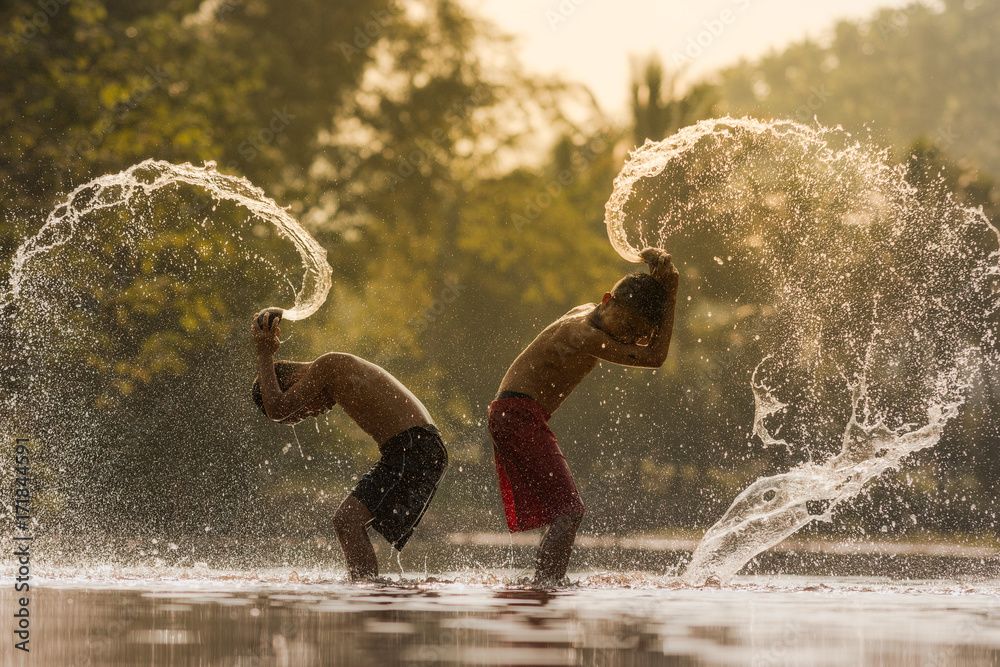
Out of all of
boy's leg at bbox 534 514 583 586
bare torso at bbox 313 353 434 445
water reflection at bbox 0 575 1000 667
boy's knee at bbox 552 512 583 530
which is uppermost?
bare torso at bbox 313 353 434 445

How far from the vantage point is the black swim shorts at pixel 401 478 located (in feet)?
22.2

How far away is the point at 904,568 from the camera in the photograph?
1123 cm

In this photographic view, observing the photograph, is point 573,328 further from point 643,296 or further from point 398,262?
point 398,262

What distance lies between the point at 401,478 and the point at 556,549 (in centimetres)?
97

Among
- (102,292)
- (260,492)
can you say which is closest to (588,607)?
(102,292)

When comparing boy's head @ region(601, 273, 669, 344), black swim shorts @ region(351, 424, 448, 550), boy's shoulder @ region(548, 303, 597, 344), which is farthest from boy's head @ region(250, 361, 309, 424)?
boy's head @ region(601, 273, 669, 344)

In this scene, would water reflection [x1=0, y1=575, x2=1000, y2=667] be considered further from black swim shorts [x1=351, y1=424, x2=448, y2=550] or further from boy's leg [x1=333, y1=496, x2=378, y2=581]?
black swim shorts [x1=351, y1=424, x2=448, y2=550]

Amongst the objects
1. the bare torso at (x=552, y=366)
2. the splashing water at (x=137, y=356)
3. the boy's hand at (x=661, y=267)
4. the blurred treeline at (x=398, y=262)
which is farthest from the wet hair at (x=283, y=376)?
the blurred treeline at (x=398, y=262)

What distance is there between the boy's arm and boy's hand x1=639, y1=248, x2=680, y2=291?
189cm

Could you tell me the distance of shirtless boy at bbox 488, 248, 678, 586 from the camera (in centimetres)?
656

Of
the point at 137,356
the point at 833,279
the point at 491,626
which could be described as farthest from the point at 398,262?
the point at 491,626

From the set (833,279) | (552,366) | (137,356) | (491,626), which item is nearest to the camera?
(491,626)

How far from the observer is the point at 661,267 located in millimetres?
6551

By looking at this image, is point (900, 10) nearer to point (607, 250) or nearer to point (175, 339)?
point (607, 250)
